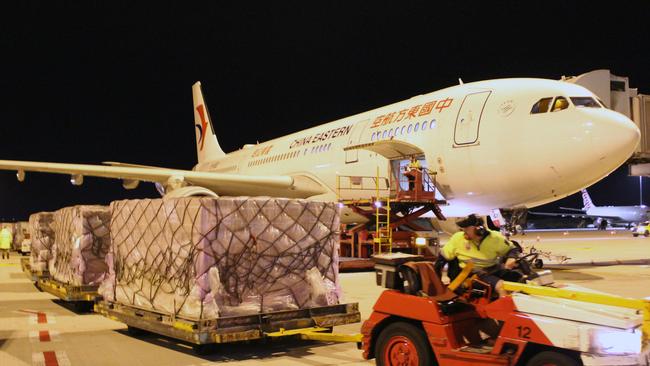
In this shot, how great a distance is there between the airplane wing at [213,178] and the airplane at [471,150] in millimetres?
34

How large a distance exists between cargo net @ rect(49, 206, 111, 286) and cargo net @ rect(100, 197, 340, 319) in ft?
5.86

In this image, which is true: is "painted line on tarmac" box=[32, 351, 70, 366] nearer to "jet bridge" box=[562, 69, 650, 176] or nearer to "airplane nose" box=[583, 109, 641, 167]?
"airplane nose" box=[583, 109, 641, 167]

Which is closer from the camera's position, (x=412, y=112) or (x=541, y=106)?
(x=541, y=106)

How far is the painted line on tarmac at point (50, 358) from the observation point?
565 centimetres

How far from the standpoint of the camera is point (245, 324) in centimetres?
600

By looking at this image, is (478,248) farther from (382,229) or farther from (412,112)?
(412,112)

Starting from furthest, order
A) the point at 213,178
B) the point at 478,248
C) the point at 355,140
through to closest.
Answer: the point at 213,178
the point at 355,140
the point at 478,248

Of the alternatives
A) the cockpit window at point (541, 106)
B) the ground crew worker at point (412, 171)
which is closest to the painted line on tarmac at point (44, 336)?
the ground crew worker at point (412, 171)

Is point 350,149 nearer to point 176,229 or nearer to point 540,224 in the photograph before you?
point 176,229

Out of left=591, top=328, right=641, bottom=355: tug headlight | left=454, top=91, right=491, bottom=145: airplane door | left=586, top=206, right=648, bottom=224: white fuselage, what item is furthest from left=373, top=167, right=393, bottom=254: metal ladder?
left=586, top=206, right=648, bottom=224: white fuselage

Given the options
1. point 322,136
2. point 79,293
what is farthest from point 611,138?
point 79,293

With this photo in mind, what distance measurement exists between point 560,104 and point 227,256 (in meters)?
7.59

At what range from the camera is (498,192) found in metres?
11.9

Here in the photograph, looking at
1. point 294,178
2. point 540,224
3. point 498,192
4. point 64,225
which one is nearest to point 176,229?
point 64,225
